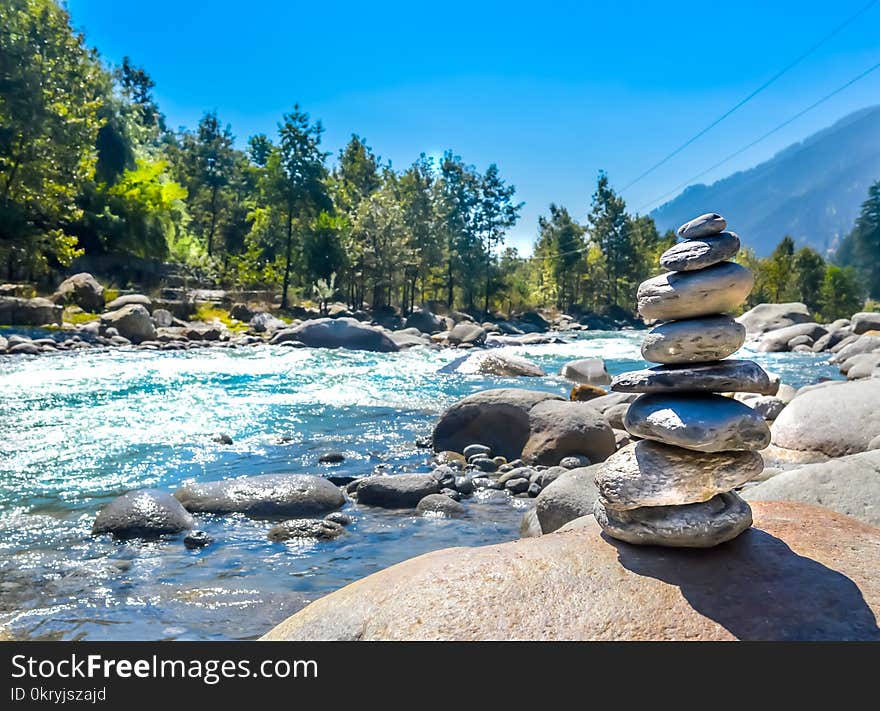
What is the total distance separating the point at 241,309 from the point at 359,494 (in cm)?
3666

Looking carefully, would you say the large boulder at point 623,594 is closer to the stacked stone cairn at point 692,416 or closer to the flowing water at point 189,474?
the stacked stone cairn at point 692,416

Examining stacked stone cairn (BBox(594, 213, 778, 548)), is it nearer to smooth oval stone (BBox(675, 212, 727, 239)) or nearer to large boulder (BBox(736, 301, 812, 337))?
smooth oval stone (BBox(675, 212, 727, 239))

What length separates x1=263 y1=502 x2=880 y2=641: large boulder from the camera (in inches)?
142

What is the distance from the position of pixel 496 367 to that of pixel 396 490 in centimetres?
1602

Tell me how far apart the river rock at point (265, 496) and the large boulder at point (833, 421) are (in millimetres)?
7836

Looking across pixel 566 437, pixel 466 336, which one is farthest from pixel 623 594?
pixel 466 336

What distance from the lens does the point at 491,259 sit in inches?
2788

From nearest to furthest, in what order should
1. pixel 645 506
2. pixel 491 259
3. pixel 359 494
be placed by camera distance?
pixel 645 506 < pixel 359 494 < pixel 491 259

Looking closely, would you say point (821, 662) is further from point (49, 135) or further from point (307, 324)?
point (49, 135)

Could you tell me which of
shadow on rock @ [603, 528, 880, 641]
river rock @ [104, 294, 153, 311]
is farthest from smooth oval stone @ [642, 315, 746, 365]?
river rock @ [104, 294, 153, 311]

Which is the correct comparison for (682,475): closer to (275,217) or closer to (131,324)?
(131,324)

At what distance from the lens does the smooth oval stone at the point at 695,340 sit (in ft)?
13.8

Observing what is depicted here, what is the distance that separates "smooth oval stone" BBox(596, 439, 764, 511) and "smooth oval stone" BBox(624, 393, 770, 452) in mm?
103

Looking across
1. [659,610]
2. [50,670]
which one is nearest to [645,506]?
[659,610]
